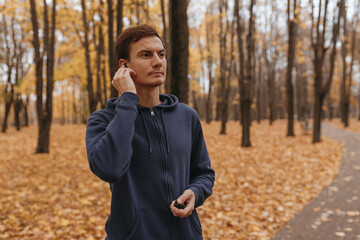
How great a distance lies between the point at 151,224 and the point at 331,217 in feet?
16.3

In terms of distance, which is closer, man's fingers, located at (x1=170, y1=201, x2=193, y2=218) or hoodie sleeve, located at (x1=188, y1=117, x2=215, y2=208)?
man's fingers, located at (x1=170, y1=201, x2=193, y2=218)

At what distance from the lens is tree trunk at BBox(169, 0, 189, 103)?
12.1ft

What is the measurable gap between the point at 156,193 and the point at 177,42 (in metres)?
2.75

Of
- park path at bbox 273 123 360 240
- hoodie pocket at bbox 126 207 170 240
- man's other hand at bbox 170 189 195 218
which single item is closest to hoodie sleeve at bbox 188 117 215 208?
man's other hand at bbox 170 189 195 218

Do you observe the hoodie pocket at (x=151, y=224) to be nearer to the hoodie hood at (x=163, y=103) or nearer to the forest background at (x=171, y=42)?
the hoodie hood at (x=163, y=103)

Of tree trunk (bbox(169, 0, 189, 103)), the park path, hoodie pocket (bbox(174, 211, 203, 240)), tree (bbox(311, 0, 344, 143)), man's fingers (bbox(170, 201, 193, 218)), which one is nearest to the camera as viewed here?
man's fingers (bbox(170, 201, 193, 218))

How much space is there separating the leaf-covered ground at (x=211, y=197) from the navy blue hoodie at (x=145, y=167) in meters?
3.27

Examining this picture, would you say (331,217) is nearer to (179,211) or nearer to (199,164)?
(199,164)

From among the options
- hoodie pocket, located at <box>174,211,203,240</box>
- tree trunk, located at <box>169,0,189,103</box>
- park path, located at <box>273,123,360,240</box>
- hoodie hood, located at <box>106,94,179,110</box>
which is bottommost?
park path, located at <box>273,123,360,240</box>

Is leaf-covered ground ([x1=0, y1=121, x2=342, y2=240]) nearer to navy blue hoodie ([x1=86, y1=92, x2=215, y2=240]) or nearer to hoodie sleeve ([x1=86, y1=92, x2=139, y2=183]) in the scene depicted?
navy blue hoodie ([x1=86, y1=92, x2=215, y2=240])

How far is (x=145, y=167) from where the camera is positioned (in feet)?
4.89

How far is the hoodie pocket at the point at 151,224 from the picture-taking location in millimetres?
1445

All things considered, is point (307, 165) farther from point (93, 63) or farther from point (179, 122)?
point (93, 63)

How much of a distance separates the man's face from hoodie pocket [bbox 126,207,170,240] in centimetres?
80
